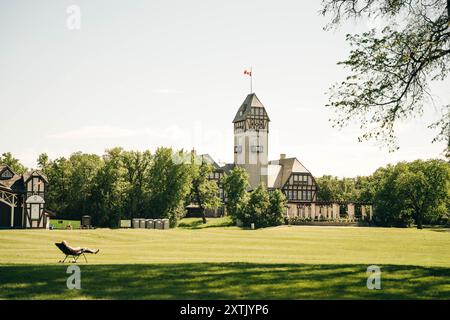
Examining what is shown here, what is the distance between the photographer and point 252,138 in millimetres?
111625

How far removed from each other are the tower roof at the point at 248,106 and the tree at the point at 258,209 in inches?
1384

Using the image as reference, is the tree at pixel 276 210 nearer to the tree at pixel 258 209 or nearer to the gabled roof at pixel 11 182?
the tree at pixel 258 209

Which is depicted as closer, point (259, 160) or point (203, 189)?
point (203, 189)

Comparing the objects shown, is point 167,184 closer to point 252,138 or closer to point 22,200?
point 22,200

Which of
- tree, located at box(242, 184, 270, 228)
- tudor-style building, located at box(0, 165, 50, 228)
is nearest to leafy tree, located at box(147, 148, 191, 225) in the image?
tree, located at box(242, 184, 270, 228)

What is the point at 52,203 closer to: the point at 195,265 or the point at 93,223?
the point at 93,223

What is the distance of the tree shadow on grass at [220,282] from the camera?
42.3 feet

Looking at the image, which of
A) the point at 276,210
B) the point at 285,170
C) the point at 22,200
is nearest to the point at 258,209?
the point at 276,210

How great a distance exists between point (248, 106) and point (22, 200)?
5909 centimetres

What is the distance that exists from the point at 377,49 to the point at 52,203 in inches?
2974

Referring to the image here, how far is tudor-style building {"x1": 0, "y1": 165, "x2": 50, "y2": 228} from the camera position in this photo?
A: 2398 inches

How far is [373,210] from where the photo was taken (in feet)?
294

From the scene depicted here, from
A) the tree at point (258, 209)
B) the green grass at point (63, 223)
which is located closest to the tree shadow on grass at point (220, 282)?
the green grass at point (63, 223)
